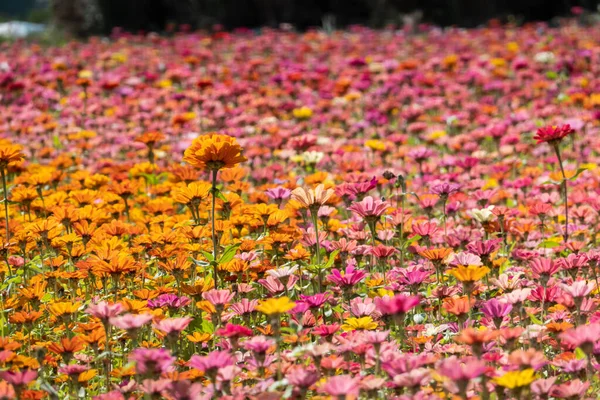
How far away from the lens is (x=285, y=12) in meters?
14.4

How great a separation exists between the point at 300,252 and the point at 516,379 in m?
1.08

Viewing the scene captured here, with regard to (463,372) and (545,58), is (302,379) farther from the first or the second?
(545,58)

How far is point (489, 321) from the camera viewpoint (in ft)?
7.02

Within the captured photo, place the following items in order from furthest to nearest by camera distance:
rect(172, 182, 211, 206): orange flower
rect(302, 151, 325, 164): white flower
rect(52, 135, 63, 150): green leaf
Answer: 1. rect(52, 135, 63, 150): green leaf
2. rect(302, 151, 325, 164): white flower
3. rect(172, 182, 211, 206): orange flower

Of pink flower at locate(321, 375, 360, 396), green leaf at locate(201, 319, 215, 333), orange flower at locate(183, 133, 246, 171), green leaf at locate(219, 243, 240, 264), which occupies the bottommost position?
green leaf at locate(201, 319, 215, 333)

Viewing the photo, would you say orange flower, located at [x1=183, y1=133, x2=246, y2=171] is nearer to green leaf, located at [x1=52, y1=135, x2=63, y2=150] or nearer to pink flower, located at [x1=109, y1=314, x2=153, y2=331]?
pink flower, located at [x1=109, y1=314, x2=153, y2=331]

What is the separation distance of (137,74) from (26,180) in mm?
5110

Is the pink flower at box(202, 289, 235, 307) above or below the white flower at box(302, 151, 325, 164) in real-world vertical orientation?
below

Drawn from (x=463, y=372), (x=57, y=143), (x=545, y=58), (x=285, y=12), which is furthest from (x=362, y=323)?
(x=285, y=12)

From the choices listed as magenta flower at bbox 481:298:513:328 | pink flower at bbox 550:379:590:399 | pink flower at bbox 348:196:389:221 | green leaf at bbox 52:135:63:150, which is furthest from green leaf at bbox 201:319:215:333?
green leaf at bbox 52:135:63:150

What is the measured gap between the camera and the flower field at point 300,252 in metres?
1.81

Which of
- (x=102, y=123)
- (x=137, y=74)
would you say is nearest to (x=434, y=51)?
(x=137, y=74)

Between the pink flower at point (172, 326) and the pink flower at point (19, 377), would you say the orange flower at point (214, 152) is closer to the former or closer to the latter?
the pink flower at point (172, 326)

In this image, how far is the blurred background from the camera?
13547 millimetres
